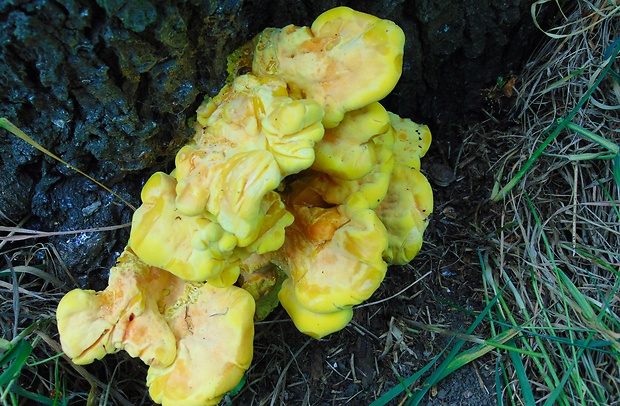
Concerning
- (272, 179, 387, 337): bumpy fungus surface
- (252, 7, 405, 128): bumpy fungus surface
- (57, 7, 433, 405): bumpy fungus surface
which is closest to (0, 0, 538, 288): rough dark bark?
(57, 7, 433, 405): bumpy fungus surface

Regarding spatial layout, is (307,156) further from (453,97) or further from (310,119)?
(453,97)

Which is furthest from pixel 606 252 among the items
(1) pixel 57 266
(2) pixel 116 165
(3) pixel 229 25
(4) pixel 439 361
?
(1) pixel 57 266

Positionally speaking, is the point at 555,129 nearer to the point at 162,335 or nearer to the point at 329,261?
the point at 329,261

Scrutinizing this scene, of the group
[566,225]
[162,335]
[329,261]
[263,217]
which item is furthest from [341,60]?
[566,225]

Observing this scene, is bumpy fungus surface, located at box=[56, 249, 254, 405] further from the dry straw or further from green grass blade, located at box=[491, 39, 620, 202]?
green grass blade, located at box=[491, 39, 620, 202]

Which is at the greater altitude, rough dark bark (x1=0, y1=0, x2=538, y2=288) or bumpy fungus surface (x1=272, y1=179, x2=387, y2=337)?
rough dark bark (x1=0, y1=0, x2=538, y2=288)

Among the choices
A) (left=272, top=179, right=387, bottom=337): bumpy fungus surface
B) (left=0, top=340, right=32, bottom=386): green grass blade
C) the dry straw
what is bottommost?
the dry straw

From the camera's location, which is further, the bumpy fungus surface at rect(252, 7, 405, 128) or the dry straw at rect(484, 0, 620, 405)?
the dry straw at rect(484, 0, 620, 405)
